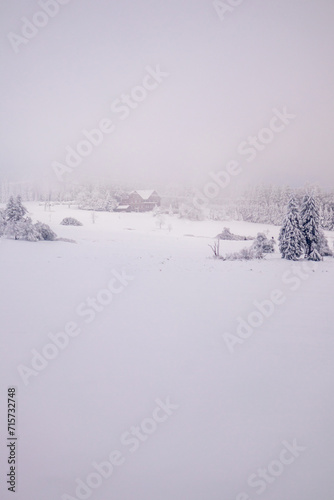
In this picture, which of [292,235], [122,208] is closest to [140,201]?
[122,208]

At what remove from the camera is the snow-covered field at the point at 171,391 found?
118 inches

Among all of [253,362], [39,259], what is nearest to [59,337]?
[253,362]

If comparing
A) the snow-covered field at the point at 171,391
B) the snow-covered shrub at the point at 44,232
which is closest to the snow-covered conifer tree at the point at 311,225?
the snow-covered field at the point at 171,391

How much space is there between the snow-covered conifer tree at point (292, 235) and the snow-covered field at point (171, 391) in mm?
8898

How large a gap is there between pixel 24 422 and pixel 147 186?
125ft

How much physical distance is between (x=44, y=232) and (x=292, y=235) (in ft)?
64.2

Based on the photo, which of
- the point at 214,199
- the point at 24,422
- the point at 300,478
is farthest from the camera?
the point at 214,199

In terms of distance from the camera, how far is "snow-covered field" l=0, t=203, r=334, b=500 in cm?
300

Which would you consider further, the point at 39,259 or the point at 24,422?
the point at 39,259

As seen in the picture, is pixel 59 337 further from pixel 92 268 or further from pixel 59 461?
pixel 92 268

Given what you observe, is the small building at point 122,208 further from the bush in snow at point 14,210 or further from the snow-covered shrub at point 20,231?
the snow-covered shrub at point 20,231

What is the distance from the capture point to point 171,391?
4250mm

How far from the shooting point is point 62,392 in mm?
4145

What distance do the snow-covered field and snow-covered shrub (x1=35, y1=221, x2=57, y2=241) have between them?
10832 mm
